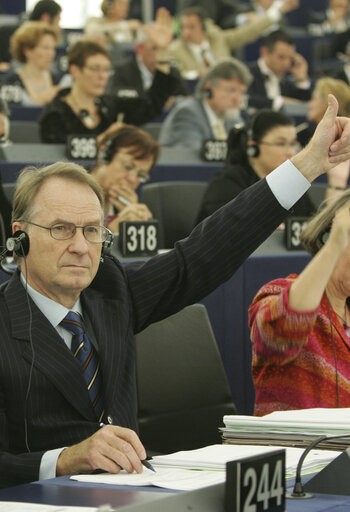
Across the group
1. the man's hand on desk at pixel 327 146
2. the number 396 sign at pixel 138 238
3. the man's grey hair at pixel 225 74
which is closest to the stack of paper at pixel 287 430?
the man's hand on desk at pixel 327 146

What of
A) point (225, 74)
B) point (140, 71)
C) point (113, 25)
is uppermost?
point (113, 25)

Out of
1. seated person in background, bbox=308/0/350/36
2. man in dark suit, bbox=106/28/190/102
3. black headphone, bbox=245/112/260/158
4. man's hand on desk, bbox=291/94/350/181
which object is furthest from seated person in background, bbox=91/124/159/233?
seated person in background, bbox=308/0/350/36

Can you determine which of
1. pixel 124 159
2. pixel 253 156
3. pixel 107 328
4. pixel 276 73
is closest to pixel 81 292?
pixel 107 328

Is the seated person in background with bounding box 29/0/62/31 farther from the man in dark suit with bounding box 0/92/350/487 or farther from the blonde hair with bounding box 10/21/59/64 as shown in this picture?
the man in dark suit with bounding box 0/92/350/487

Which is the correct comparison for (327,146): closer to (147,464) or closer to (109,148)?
(147,464)

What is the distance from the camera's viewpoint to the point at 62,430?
5.86 feet

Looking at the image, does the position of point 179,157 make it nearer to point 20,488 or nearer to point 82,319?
point 82,319

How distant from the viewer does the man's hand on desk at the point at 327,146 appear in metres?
1.82

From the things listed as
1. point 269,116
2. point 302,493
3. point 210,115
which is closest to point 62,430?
point 302,493

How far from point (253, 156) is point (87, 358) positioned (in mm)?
2105

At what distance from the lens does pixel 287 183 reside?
6.22 feet

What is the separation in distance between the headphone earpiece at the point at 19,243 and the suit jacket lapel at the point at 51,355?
0.32ft

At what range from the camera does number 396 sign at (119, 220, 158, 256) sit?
9.74 feet

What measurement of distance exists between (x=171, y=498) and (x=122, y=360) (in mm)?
755
